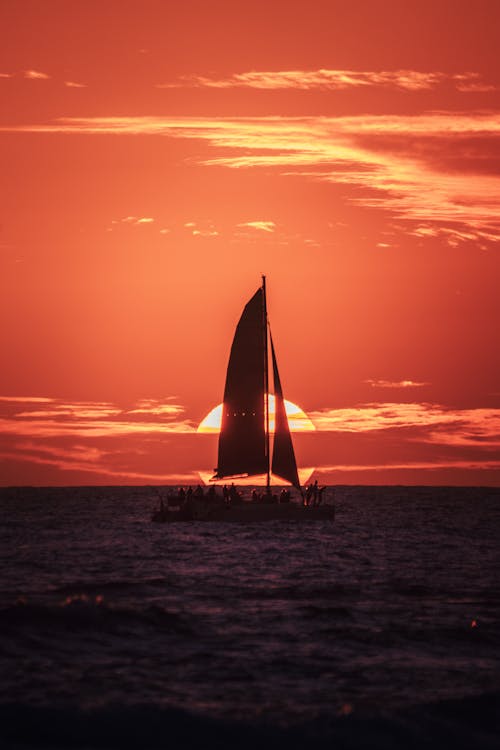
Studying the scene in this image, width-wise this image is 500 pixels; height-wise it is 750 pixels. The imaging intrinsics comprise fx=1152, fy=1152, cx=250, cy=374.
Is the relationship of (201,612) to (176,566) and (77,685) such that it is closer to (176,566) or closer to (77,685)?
(77,685)

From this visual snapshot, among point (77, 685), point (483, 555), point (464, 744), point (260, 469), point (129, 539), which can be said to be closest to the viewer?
point (464, 744)

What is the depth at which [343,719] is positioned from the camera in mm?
22781

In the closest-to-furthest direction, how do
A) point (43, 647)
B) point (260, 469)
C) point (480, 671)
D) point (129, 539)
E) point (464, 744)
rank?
1. point (464, 744)
2. point (480, 671)
3. point (43, 647)
4. point (129, 539)
5. point (260, 469)

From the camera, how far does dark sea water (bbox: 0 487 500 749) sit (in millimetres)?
22328

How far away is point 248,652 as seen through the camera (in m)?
30.7

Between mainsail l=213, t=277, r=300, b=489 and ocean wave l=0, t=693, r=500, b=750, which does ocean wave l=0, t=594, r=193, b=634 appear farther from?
mainsail l=213, t=277, r=300, b=489

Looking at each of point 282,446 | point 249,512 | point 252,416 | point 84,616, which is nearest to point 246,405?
point 252,416

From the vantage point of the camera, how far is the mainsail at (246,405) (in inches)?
3593

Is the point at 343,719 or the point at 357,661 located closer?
the point at 343,719

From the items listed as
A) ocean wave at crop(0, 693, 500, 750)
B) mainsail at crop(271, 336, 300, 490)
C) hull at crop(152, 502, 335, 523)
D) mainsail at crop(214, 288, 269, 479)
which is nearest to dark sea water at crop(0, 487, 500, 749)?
ocean wave at crop(0, 693, 500, 750)

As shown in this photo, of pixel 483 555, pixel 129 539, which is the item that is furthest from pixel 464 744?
pixel 129 539

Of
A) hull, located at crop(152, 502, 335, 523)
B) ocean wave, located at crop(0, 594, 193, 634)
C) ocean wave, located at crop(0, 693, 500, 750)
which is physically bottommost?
ocean wave, located at crop(0, 693, 500, 750)

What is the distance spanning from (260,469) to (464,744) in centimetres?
7182

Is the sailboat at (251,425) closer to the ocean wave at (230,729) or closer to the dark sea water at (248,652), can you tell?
the dark sea water at (248,652)
